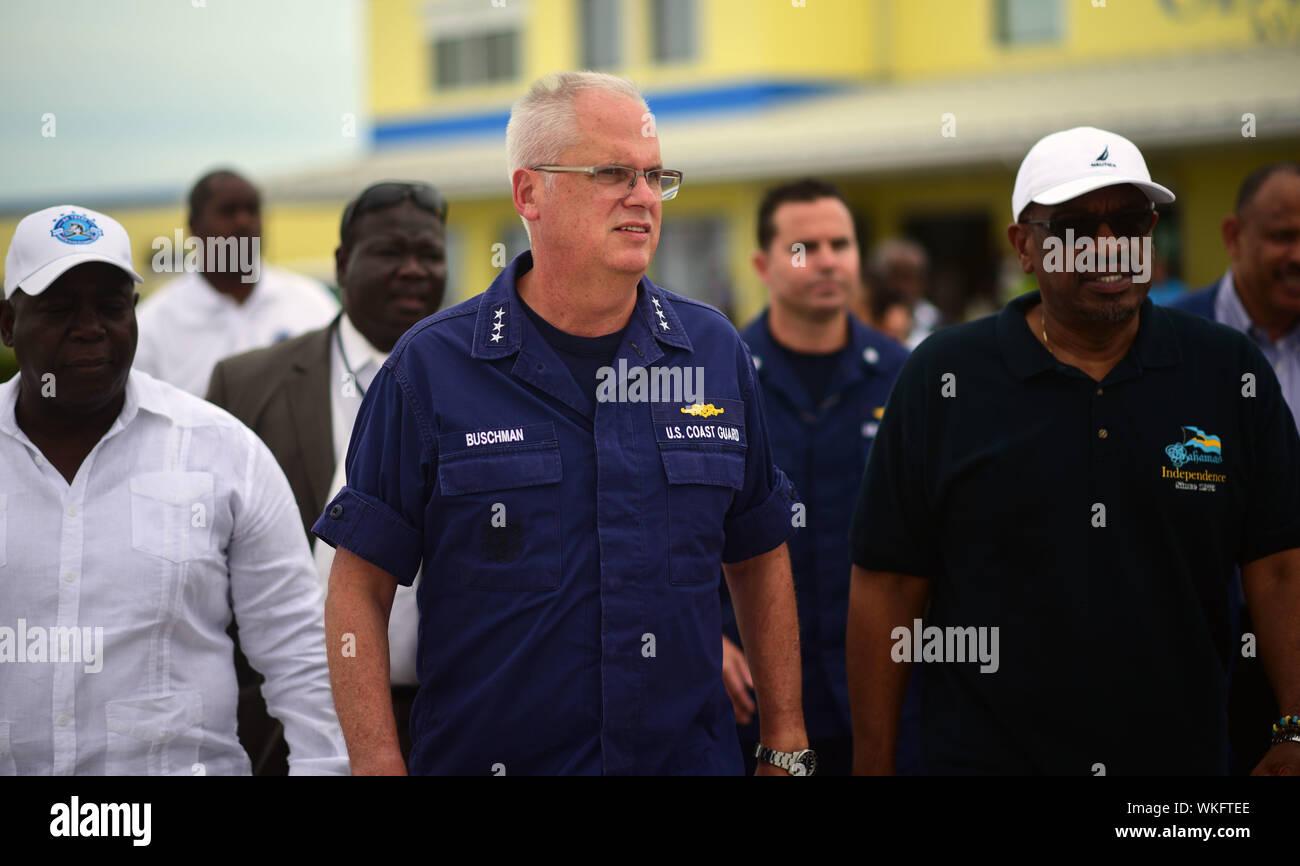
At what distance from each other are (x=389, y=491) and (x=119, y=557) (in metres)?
0.76

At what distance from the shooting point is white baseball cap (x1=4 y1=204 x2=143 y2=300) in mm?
3541

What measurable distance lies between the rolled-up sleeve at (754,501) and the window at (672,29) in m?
21.7

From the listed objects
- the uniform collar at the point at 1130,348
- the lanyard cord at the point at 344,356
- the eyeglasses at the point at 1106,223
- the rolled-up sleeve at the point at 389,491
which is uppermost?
the eyeglasses at the point at 1106,223

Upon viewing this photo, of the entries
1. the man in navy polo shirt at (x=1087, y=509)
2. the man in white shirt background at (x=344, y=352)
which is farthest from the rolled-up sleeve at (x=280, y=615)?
the man in navy polo shirt at (x=1087, y=509)

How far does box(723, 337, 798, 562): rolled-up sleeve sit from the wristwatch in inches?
18.4

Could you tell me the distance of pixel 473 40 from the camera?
2697cm

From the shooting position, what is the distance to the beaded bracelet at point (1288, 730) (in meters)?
3.58

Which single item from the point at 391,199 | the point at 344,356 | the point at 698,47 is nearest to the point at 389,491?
the point at 344,356

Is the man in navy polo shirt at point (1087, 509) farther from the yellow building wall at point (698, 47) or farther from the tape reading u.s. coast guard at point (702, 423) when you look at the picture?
the yellow building wall at point (698, 47)

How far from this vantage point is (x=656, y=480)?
329 cm

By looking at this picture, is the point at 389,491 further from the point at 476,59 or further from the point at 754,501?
the point at 476,59

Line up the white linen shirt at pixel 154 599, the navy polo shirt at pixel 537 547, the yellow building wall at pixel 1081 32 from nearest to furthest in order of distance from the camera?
1. the navy polo shirt at pixel 537 547
2. the white linen shirt at pixel 154 599
3. the yellow building wall at pixel 1081 32
